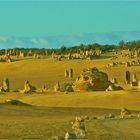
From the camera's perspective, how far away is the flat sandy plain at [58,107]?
1716 centimetres

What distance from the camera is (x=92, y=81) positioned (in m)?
36.1

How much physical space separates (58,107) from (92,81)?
7.20 meters

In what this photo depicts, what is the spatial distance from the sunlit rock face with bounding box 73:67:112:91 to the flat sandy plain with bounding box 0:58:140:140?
56.2 inches

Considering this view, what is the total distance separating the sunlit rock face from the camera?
35.8 metres

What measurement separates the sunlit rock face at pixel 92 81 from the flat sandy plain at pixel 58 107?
1.43 meters

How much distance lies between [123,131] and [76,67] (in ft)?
157

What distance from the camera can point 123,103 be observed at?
104ft

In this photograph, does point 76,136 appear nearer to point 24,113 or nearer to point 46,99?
point 24,113

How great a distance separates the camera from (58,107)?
2920 centimetres

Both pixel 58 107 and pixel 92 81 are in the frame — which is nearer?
pixel 58 107

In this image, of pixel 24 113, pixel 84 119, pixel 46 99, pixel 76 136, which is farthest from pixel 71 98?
pixel 76 136

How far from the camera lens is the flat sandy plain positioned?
17.2 m

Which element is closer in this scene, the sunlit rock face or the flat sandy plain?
the flat sandy plain

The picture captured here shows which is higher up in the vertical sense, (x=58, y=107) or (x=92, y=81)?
(x=92, y=81)
